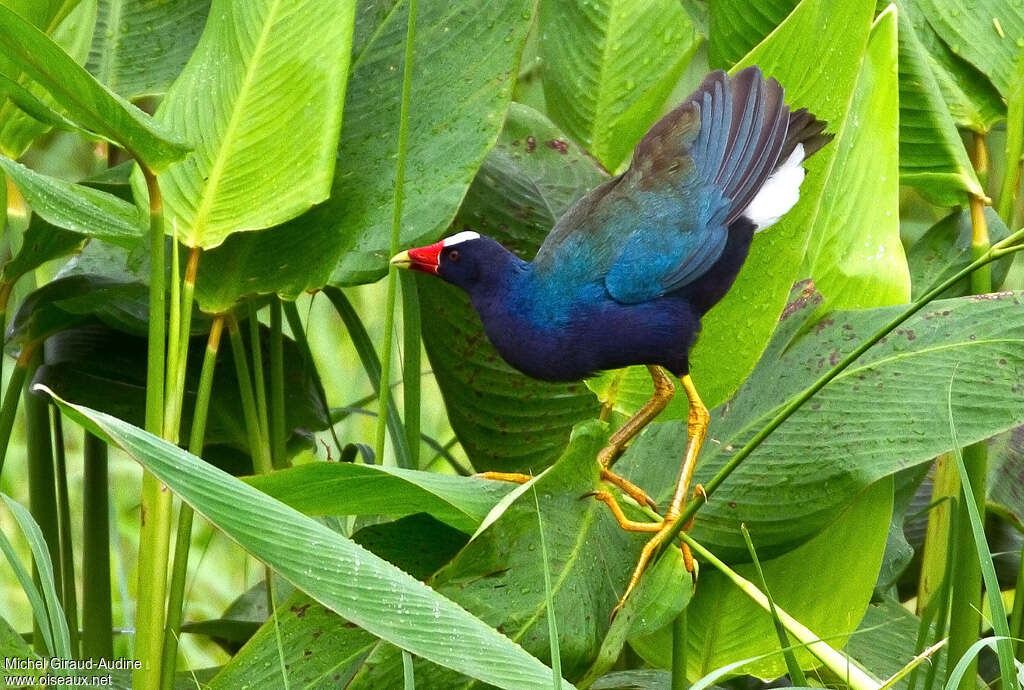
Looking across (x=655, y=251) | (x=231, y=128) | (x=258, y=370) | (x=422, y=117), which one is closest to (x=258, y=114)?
(x=231, y=128)

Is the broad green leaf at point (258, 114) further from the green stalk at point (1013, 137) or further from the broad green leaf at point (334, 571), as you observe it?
the green stalk at point (1013, 137)

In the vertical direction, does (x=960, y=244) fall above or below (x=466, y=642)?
above

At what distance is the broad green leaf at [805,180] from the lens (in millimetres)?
1122

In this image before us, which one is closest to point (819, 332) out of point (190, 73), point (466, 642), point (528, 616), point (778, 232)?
point (778, 232)

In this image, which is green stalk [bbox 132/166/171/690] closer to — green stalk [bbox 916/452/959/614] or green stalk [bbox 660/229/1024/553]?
green stalk [bbox 660/229/1024/553]

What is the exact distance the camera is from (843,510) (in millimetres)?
1141

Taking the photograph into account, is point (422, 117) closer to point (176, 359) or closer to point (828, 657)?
point (176, 359)

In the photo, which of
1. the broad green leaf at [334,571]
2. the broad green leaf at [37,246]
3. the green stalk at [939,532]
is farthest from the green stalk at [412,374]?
the green stalk at [939,532]

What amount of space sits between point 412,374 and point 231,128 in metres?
0.32

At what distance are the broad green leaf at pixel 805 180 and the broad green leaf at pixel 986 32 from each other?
0.27 m

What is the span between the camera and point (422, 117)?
1.29 m

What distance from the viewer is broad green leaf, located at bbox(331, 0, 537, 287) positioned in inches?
49.3

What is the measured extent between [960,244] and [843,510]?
421 millimetres

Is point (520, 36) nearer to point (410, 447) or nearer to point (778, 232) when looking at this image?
point (778, 232)
